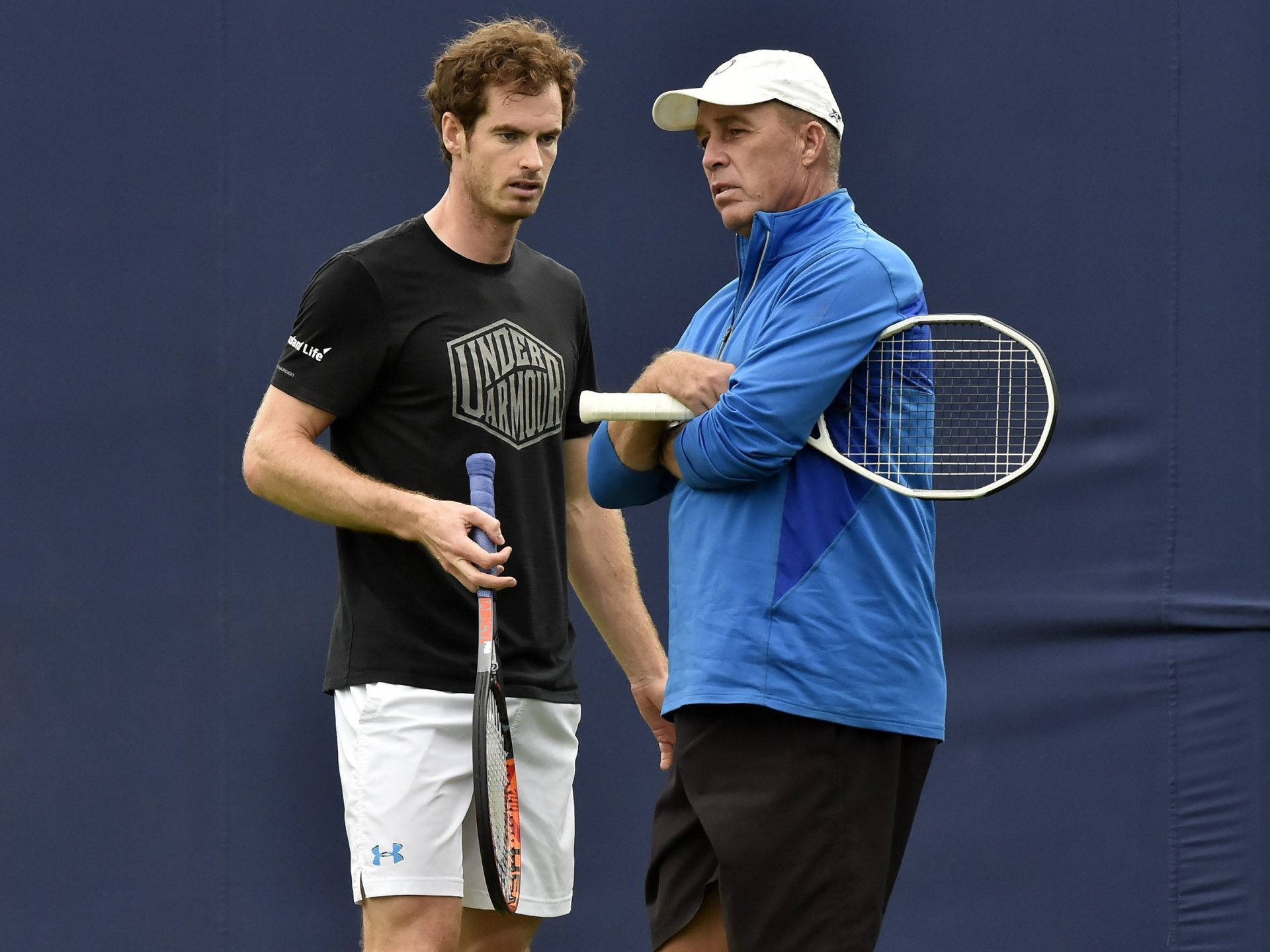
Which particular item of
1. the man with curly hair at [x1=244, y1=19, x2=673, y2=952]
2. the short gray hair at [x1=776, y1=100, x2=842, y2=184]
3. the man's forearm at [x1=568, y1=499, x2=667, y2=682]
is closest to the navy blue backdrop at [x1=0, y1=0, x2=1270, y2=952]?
the man's forearm at [x1=568, y1=499, x2=667, y2=682]

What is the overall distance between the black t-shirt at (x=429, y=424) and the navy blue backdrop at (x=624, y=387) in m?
0.92

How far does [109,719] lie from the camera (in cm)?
378

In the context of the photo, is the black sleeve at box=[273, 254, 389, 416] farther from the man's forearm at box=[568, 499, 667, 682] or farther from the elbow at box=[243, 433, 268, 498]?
the man's forearm at box=[568, 499, 667, 682]

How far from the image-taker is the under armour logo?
2.71 metres

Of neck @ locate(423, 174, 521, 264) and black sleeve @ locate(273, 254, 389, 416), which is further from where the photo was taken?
neck @ locate(423, 174, 521, 264)

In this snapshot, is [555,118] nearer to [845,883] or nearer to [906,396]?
[906,396]

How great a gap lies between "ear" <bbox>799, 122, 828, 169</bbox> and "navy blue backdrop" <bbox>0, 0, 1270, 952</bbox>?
128 cm

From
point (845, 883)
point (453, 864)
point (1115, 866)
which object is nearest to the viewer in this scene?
→ point (845, 883)

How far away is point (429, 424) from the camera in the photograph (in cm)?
282

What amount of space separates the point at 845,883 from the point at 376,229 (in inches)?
83.8

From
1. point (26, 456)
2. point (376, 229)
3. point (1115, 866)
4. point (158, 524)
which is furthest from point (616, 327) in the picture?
point (1115, 866)

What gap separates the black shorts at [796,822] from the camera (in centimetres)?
231

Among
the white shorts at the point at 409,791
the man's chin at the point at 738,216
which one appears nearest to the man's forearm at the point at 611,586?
Result: the white shorts at the point at 409,791

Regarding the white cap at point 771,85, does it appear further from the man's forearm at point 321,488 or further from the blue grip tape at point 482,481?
the man's forearm at point 321,488
